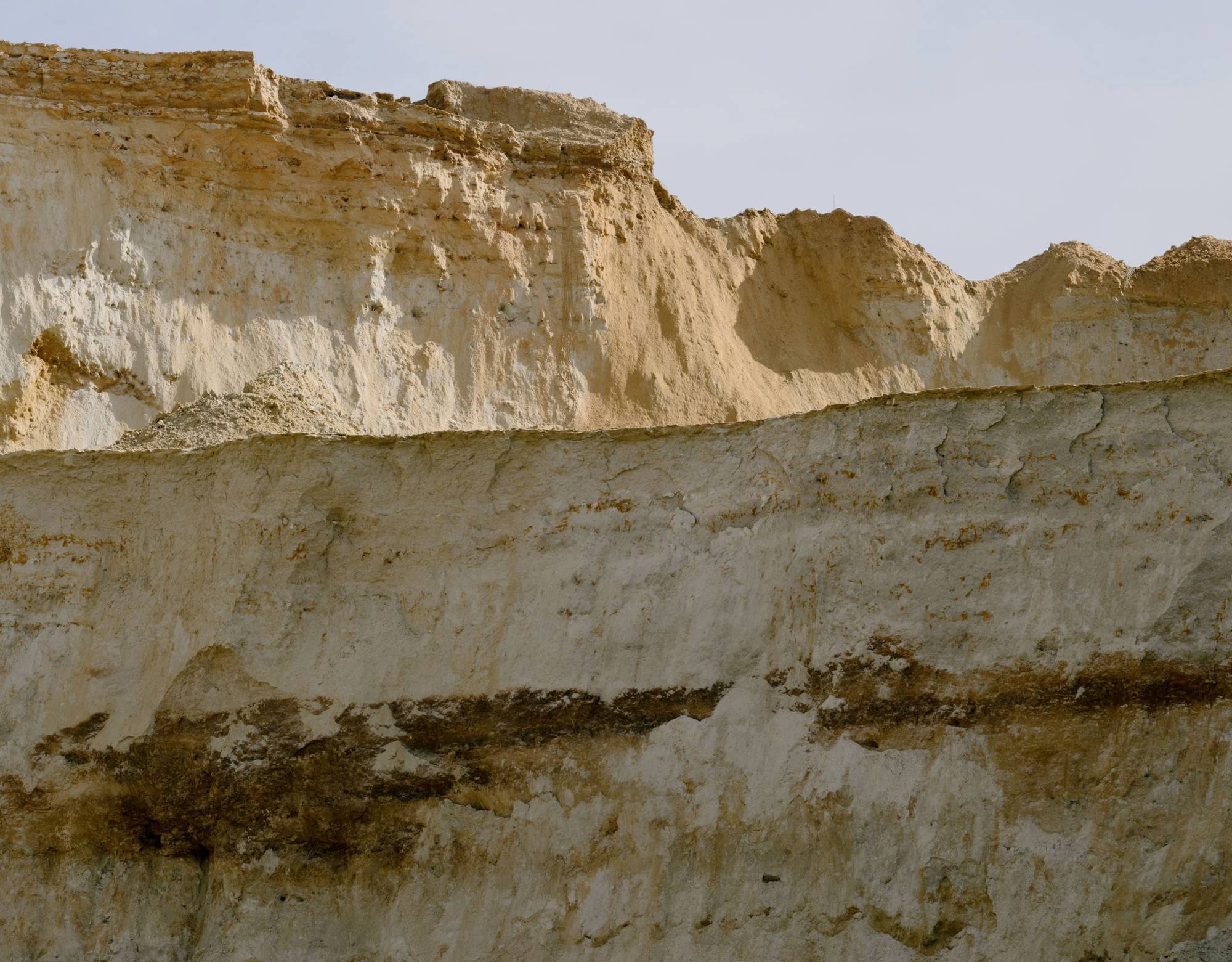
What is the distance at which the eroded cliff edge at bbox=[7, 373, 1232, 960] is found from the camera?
25.1 feet

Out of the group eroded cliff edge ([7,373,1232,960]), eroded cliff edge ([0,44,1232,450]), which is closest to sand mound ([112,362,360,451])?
eroded cliff edge ([7,373,1232,960])

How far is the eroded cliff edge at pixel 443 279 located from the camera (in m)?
17.2

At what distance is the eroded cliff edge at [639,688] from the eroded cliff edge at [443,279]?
803 centimetres

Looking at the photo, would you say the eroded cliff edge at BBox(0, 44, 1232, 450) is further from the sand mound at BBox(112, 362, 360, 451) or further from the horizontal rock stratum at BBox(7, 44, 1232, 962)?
the horizontal rock stratum at BBox(7, 44, 1232, 962)

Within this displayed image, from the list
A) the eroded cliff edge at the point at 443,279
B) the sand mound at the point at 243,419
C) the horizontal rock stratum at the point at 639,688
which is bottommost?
the horizontal rock stratum at the point at 639,688

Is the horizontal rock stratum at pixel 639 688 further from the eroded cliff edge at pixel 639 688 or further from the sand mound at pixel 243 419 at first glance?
the sand mound at pixel 243 419

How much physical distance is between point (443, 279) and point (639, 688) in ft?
38.3

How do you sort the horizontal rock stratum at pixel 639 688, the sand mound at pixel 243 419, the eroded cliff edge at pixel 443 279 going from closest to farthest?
the horizontal rock stratum at pixel 639 688 < the sand mound at pixel 243 419 < the eroded cliff edge at pixel 443 279

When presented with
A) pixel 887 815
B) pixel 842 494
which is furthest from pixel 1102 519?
pixel 887 815

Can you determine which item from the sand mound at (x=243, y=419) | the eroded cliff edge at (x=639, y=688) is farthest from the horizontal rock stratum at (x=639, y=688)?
the sand mound at (x=243, y=419)

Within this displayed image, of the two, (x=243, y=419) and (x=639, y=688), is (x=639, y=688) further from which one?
(x=243, y=419)

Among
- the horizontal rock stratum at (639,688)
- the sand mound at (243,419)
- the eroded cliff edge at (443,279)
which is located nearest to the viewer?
the horizontal rock stratum at (639,688)

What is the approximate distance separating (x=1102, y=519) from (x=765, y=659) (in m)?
1.86

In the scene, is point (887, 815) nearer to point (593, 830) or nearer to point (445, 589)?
point (593, 830)
